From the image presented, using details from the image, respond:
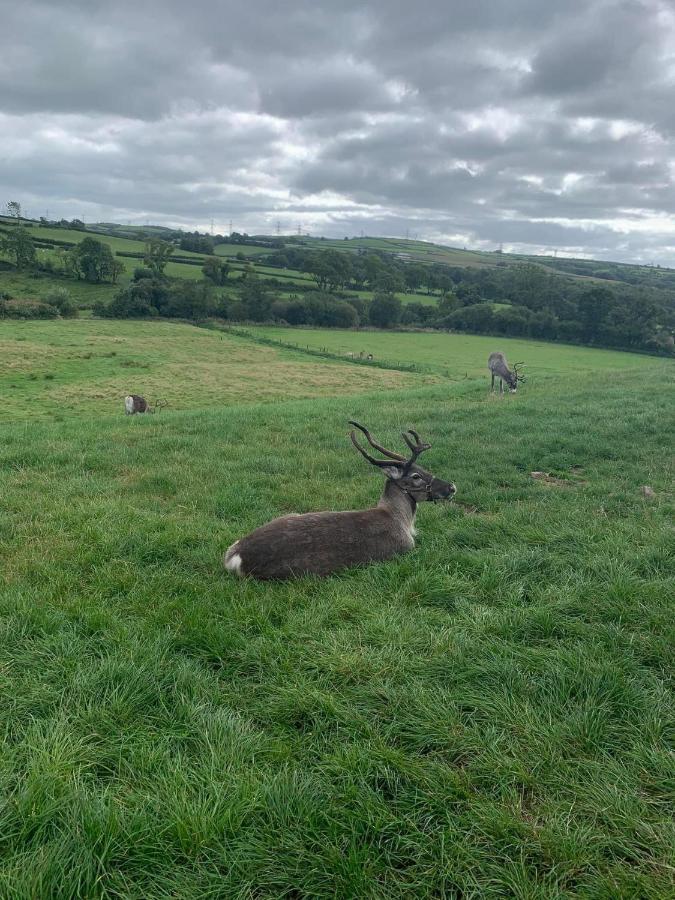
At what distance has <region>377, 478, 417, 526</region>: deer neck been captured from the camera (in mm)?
6979

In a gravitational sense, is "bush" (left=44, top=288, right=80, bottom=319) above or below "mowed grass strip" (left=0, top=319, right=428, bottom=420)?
above

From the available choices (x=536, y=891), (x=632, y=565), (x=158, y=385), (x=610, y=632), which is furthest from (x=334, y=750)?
(x=158, y=385)

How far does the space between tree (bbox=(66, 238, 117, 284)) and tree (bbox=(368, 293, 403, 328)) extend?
44681mm

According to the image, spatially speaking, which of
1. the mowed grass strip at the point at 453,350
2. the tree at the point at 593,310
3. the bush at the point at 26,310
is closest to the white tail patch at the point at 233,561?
the mowed grass strip at the point at 453,350

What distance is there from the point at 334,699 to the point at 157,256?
347ft

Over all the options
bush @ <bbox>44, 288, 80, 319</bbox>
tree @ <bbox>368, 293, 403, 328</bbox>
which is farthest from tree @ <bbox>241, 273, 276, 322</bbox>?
bush @ <bbox>44, 288, 80, 319</bbox>

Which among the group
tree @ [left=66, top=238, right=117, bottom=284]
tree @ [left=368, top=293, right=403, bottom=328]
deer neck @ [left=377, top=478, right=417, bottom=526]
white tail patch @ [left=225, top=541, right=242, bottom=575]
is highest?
tree @ [left=66, top=238, right=117, bottom=284]

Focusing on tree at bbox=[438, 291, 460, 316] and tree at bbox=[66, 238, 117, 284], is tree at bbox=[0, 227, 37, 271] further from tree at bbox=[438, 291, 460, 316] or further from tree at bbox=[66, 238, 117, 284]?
Answer: tree at bbox=[438, 291, 460, 316]

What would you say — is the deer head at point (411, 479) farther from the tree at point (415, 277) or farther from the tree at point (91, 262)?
the tree at point (415, 277)

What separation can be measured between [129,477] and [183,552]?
3.60 meters

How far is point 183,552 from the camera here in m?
6.14

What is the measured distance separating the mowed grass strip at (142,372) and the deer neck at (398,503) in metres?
23.0

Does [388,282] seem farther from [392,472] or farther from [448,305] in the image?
[392,472]

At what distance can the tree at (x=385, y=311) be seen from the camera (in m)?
87.2
